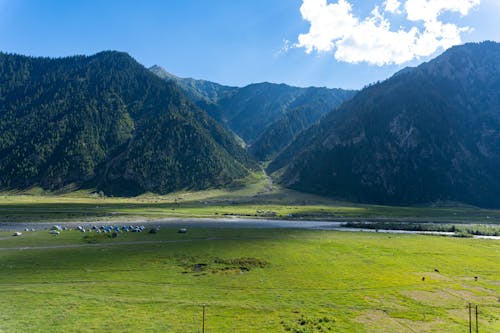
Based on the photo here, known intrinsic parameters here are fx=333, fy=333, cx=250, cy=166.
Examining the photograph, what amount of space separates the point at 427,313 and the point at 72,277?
43473 millimetres

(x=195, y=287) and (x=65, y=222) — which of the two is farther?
(x=65, y=222)

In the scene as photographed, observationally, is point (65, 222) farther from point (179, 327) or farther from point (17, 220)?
point (179, 327)

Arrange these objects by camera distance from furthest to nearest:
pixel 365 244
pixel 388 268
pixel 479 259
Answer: pixel 365 244 → pixel 479 259 → pixel 388 268

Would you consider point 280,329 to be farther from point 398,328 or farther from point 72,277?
point 72,277

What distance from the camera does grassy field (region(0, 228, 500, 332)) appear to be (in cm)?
3130

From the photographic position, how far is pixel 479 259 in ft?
208

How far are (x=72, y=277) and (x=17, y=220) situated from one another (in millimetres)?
87925

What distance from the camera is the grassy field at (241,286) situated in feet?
103

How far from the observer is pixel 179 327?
29703 mm

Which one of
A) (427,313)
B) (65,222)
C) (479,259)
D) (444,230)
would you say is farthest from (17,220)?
(444,230)

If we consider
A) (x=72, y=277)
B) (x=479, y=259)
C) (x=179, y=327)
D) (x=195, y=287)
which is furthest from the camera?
(x=479, y=259)

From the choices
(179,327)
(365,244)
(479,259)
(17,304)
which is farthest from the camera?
(365,244)

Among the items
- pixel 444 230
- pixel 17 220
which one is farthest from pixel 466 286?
pixel 17 220

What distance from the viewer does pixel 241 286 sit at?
139 ft
